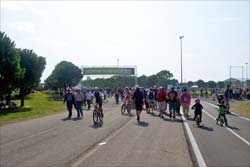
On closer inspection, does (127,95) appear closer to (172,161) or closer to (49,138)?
(49,138)

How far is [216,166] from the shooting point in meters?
11.3

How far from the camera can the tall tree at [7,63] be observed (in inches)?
1630

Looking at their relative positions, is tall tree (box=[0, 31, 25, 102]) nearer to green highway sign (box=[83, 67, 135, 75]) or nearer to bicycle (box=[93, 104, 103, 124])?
bicycle (box=[93, 104, 103, 124])

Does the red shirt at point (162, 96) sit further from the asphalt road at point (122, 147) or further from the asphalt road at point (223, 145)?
the asphalt road at point (122, 147)

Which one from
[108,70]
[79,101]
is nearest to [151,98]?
[79,101]

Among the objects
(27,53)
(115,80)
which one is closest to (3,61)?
(27,53)

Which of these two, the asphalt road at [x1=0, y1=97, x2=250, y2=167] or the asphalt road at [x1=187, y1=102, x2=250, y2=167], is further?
the asphalt road at [x1=187, y1=102, x2=250, y2=167]

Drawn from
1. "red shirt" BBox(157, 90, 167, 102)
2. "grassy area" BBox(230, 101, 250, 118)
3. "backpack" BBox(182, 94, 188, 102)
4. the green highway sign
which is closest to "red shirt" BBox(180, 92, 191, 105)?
"backpack" BBox(182, 94, 188, 102)

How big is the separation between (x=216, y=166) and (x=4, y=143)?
7480 millimetres

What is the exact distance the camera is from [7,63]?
41.7 metres

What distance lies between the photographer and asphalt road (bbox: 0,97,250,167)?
38.7 feet

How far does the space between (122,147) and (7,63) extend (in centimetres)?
2948

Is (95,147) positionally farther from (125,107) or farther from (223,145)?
(125,107)

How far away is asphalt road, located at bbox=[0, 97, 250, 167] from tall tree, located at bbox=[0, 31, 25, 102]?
22.0 metres
